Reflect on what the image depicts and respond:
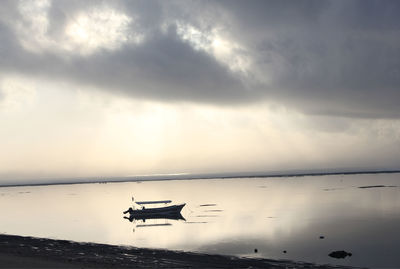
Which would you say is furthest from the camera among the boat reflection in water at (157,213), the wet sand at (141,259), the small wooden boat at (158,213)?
the small wooden boat at (158,213)

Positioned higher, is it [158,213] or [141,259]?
[158,213]

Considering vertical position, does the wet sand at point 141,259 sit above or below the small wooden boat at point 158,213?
below

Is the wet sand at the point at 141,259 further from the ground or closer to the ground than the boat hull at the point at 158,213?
closer to the ground

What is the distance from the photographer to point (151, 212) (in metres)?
92.9

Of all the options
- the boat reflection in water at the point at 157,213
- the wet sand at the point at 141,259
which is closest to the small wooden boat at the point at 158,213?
the boat reflection in water at the point at 157,213

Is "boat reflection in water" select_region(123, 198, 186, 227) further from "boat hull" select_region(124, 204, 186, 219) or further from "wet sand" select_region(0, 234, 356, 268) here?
"wet sand" select_region(0, 234, 356, 268)

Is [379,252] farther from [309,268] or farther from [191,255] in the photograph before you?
[191,255]

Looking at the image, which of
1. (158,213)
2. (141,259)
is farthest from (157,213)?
(141,259)

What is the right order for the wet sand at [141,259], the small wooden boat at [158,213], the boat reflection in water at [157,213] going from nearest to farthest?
the wet sand at [141,259] → the boat reflection in water at [157,213] → the small wooden boat at [158,213]

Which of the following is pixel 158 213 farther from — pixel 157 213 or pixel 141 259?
Result: pixel 141 259

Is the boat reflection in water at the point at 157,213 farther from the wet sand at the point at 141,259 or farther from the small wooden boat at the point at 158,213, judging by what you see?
the wet sand at the point at 141,259

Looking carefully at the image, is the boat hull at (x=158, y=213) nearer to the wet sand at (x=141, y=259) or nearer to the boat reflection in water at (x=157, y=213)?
the boat reflection in water at (x=157, y=213)

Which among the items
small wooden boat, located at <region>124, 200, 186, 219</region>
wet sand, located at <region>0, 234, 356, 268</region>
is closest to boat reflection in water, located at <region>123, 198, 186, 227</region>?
small wooden boat, located at <region>124, 200, 186, 219</region>

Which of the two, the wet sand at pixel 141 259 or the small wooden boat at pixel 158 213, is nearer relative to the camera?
the wet sand at pixel 141 259
